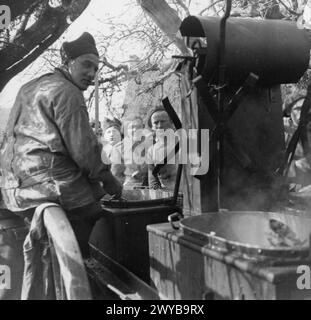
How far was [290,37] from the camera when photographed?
3.90 meters

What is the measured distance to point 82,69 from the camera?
3.93 metres

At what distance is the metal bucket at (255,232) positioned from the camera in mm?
2306

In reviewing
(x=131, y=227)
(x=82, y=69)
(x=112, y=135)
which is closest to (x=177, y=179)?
(x=131, y=227)

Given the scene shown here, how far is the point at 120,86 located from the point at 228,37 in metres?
11.0

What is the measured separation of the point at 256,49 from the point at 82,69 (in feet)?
5.64

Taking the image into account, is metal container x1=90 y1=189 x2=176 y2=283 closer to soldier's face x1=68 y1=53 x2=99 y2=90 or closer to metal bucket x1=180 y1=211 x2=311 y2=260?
metal bucket x1=180 y1=211 x2=311 y2=260

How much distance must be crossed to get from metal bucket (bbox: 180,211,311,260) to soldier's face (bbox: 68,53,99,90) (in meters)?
1.78

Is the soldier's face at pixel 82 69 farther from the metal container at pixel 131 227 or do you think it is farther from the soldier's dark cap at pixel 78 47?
the metal container at pixel 131 227

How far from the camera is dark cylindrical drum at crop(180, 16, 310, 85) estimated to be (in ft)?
12.2

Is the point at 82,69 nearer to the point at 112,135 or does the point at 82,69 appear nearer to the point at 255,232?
the point at 255,232

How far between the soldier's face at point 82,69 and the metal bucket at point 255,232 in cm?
178

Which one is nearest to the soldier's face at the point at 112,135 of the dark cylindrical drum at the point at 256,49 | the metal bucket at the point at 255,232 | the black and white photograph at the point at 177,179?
the black and white photograph at the point at 177,179

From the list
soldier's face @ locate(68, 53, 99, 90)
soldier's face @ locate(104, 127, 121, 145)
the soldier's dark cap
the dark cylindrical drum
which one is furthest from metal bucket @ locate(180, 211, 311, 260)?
soldier's face @ locate(104, 127, 121, 145)

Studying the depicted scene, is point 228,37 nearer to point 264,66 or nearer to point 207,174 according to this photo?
point 264,66
